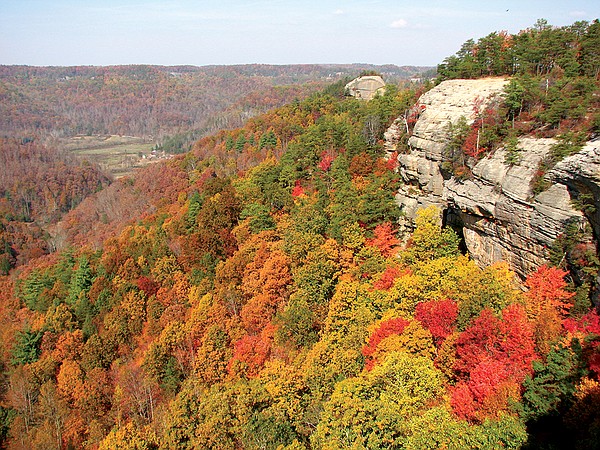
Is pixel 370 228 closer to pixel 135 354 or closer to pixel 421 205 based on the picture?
pixel 421 205

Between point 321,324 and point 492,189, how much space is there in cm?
1341

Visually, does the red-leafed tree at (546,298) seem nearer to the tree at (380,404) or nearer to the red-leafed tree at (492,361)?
the red-leafed tree at (492,361)

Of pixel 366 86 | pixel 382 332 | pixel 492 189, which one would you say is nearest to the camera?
pixel 382 332

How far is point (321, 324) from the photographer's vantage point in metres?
28.4

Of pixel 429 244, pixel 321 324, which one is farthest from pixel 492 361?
pixel 321 324

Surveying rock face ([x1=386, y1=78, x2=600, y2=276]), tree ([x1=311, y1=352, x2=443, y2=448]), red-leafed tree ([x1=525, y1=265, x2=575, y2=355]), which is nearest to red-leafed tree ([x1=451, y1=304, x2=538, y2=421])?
red-leafed tree ([x1=525, y1=265, x2=575, y2=355])

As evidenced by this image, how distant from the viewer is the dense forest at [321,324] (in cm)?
1727

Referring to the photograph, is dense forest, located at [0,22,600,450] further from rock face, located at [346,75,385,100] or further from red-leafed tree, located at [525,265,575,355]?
rock face, located at [346,75,385,100]

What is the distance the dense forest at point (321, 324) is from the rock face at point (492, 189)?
3.95 feet

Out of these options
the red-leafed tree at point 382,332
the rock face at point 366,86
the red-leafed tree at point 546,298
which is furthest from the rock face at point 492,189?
the rock face at point 366,86

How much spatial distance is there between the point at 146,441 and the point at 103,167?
6748 inches

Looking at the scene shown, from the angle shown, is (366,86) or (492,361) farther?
(366,86)

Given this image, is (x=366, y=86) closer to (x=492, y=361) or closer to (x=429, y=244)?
(x=429, y=244)

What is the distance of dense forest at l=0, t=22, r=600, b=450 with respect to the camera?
1727 centimetres
